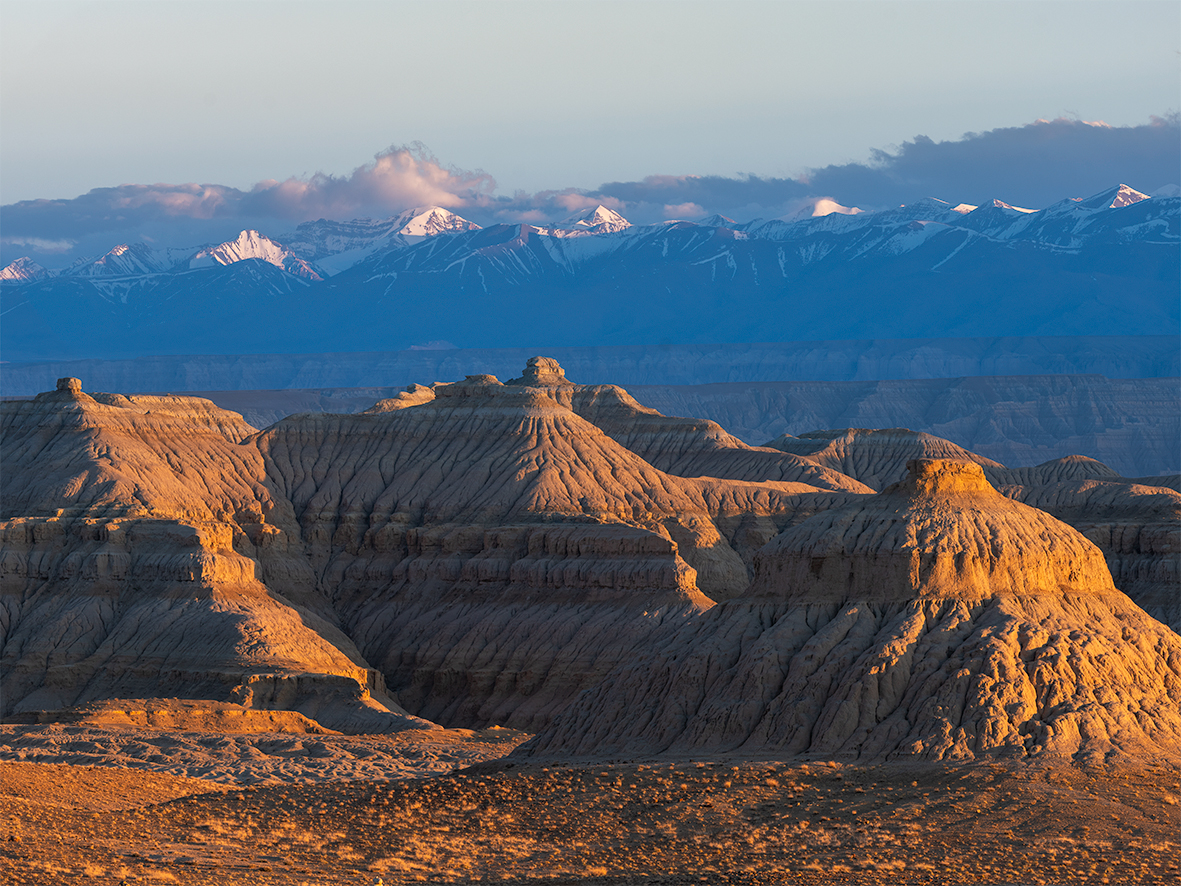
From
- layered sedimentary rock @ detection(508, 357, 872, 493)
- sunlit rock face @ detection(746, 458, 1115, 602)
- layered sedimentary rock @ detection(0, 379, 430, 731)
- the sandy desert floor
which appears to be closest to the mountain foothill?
sunlit rock face @ detection(746, 458, 1115, 602)

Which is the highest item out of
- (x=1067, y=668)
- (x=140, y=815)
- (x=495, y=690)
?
(x=1067, y=668)

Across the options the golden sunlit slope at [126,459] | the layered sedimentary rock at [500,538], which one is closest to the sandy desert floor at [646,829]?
the layered sedimentary rock at [500,538]

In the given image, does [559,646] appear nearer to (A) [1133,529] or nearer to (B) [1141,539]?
(A) [1133,529]

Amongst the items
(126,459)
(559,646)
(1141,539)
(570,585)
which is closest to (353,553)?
(126,459)

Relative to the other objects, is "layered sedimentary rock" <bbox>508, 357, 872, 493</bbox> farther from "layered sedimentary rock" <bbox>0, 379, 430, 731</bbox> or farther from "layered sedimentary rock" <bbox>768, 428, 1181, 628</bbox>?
"layered sedimentary rock" <bbox>0, 379, 430, 731</bbox>

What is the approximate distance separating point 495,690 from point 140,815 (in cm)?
7348

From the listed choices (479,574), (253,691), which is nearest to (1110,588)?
(253,691)

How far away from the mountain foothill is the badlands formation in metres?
0.16

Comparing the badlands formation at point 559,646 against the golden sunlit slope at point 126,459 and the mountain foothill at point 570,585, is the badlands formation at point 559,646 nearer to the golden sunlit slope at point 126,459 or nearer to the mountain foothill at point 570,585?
the mountain foothill at point 570,585

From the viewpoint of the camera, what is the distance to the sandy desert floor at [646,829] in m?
43.8

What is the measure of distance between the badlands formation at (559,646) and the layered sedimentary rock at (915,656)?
0.09 m

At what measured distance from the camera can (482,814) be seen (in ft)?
162

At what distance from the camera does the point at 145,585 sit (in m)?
121

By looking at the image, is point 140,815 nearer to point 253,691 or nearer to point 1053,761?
point 1053,761
